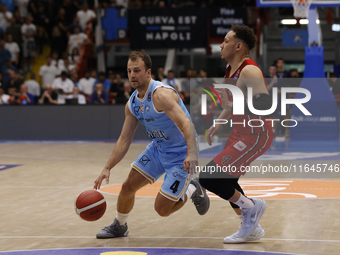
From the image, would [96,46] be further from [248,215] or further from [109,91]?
[248,215]

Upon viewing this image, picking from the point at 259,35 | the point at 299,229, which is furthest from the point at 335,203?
the point at 259,35

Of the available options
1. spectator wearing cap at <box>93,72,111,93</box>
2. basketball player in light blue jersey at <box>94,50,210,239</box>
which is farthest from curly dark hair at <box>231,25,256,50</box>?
spectator wearing cap at <box>93,72,111,93</box>

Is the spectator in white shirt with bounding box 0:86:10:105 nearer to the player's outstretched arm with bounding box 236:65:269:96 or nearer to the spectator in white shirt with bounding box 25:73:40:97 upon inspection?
the spectator in white shirt with bounding box 25:73:40:97

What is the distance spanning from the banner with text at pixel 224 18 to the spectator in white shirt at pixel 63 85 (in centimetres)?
515

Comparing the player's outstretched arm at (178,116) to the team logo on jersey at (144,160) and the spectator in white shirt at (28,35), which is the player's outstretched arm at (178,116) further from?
the spectator in white shirt at (28,35)

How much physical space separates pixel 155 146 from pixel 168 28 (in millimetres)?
15427

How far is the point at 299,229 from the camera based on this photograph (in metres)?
6.96

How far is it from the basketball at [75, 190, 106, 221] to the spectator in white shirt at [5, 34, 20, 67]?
17.5 m

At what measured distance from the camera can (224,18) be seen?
21.4 meters

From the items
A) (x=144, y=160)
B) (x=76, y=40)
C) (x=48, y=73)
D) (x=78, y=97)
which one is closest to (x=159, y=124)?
(x=144, y=160)

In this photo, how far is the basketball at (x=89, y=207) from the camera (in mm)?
6422

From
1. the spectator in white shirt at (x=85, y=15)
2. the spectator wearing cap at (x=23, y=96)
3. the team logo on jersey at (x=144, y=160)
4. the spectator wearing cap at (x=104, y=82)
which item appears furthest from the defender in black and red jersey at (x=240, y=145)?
the spectator in white shirt at (x=85, y=15)

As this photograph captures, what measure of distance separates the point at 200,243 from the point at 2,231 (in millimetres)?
2288

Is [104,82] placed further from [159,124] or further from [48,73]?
[159,124]
